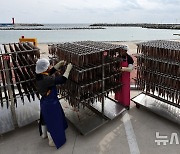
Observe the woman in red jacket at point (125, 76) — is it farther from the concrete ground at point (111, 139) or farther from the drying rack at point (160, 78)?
the concrete ground at point (111, 139)

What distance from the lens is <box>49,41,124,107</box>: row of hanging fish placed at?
362 centimetres

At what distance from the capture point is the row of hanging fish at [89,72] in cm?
362

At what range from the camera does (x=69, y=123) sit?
14.6ft

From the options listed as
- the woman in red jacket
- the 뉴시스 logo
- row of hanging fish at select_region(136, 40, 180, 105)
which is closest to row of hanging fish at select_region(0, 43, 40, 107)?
the woman in red jacket

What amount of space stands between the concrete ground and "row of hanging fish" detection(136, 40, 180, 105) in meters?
0.75

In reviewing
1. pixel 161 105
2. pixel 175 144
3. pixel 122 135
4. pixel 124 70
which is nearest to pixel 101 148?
pixel 122 135

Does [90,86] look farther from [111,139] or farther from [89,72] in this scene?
[111,139]

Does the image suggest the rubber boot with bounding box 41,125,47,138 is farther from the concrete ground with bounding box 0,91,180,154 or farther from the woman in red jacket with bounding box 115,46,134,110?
the woman in red jacket with bounding box 115,46,134,110

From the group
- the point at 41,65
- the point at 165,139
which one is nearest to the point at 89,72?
the point at 41,65

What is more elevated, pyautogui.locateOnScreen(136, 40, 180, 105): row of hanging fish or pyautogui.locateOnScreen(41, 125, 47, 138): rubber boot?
pyautogui.locateOnScreen(136, 40, 180, 105): row of hanging fish

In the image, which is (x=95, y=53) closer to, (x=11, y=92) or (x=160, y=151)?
(x=11, y=92)

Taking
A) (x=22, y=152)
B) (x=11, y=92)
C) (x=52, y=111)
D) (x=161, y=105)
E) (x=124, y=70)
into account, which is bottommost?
(x=22, y=152)

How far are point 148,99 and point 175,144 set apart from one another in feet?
5.45

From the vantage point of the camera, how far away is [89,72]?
3.80 metres
